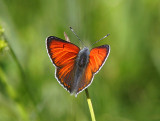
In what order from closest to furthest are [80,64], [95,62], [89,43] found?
[95,62], [80,64], [89,43]

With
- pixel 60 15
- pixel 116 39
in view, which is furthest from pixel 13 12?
pixel 116 39

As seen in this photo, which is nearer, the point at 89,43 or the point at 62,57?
the point at 62,57

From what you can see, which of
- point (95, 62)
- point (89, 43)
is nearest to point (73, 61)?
point (95, 62)

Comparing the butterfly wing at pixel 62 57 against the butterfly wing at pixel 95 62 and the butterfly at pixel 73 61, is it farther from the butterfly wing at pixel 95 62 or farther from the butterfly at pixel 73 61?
the butterfly wing at pixel 95 62

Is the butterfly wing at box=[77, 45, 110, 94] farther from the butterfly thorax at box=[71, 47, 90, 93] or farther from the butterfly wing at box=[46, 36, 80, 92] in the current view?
the butterfly wing at box=[46, 36, 80, 92]

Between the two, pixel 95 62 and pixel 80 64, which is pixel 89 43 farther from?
pixel 95 62

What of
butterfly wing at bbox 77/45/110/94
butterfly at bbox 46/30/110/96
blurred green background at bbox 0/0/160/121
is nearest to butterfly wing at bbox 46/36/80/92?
butterfly at bbox 46/30/110/96

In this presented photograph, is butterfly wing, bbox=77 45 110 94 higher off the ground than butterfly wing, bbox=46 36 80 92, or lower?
lower
